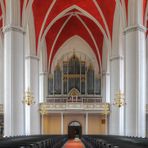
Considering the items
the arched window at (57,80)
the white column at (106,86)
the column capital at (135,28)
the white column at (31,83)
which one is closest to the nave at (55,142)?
the column capital at (135,28)

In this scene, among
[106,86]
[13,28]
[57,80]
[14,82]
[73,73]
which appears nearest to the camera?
[14,82]

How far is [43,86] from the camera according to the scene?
123ft

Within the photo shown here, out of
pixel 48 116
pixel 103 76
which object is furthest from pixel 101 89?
pixel 48 116

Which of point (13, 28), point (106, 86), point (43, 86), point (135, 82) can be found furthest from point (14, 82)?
point (106, 86)

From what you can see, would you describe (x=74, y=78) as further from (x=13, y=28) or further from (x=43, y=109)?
(x=13, y=28)

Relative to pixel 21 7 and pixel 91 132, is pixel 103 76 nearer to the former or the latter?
pixel 91 132

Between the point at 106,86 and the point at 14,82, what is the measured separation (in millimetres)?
19464

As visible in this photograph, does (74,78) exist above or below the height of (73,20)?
below

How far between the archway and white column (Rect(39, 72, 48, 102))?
14.0 feet

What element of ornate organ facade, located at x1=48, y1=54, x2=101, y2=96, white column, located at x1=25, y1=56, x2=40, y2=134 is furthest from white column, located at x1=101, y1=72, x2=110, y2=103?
white column, located at x1=25, y1=56, x2=40, y2=134

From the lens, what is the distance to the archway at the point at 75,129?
3781cm

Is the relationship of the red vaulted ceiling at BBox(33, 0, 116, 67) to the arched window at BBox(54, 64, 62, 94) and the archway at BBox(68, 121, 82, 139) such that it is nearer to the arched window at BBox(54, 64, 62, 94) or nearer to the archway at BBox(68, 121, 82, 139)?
the arched window at BBox(54, 64, 62, 94)

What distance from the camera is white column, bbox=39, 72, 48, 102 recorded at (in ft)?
122

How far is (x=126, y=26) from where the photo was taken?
64.7 ft
